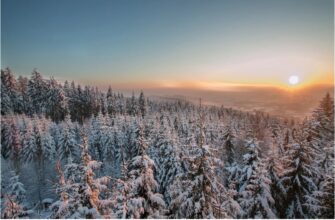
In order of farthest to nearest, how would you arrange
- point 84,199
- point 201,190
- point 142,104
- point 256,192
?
point 142,104
point 256,192
point 201,190
point 84,199

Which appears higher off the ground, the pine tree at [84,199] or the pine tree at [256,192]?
the pine tree at [84,199]

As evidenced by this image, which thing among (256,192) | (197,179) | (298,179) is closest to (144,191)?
(197,179)

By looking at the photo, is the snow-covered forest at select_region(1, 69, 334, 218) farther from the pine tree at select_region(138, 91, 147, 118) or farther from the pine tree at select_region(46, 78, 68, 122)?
the pine tree at select_region(138, 91, 147, 118)

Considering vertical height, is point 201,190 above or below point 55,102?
above

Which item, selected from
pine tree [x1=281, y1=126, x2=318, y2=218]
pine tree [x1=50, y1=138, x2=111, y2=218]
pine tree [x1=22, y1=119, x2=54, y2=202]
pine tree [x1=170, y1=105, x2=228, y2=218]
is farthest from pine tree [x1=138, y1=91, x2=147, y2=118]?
pine tree [x1=50, y1=138, x2=111, y2=218]

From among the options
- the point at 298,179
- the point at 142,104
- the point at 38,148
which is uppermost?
the point at 298,179

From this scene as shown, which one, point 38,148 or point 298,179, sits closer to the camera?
point 298,179

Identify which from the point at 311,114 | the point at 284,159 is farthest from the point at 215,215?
the point at 311,114

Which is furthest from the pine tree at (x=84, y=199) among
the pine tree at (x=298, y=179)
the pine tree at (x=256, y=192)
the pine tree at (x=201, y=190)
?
the pine tree at (x=298, y=179)

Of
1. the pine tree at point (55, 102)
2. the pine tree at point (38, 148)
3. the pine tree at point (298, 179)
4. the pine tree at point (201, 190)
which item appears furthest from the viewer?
the pine tree at point (55, 102)

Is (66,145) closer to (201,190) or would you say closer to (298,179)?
(201,190)

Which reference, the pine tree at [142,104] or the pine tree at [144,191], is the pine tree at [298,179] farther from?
the pine tree at [142,104]

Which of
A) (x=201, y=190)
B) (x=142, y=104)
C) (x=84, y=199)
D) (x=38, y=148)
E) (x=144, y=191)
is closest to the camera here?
(x=84, y=199)

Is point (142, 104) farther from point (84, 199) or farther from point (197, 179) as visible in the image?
point (84, 199)
